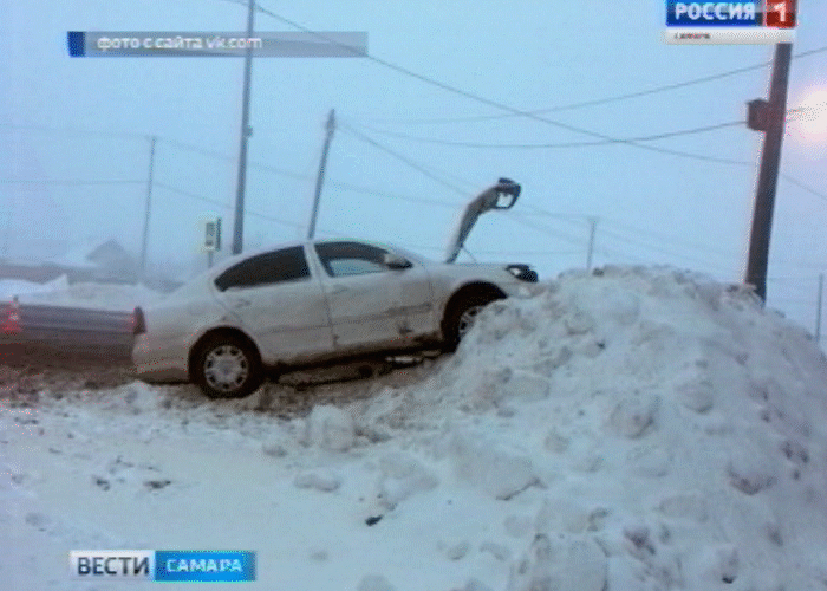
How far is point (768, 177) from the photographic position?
7.10 meters

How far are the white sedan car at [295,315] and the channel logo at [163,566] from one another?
3422 mm

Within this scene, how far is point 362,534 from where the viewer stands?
15.6 ft

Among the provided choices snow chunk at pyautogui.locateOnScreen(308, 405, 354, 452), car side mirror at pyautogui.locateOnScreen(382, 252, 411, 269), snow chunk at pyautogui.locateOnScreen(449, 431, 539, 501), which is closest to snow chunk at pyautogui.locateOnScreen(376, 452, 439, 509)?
snow chunk at pyautogui.locateOnScreen(449, 431, 539, 501)

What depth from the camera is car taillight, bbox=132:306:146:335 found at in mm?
7355

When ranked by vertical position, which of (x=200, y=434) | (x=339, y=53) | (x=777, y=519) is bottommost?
(x=200, y=434)

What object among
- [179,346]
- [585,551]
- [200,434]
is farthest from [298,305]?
[585,551]

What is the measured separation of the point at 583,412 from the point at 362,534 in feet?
4.92

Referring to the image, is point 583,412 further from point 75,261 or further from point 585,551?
point 75,261

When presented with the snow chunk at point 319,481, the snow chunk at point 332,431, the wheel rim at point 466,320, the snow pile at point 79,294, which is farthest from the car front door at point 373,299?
the snow chunk at point 319,481

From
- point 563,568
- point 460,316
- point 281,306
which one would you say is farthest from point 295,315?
point 563,568

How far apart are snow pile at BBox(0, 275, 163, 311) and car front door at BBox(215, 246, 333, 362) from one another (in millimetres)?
714

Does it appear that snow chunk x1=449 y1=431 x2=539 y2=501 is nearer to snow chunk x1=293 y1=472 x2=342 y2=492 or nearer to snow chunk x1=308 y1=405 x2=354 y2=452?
snow chunk x1=293 y1=472 x2=342 y2=492

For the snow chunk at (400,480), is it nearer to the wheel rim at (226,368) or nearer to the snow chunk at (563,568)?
the snow chunk at (563,568)

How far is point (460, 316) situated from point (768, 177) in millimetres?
2649
